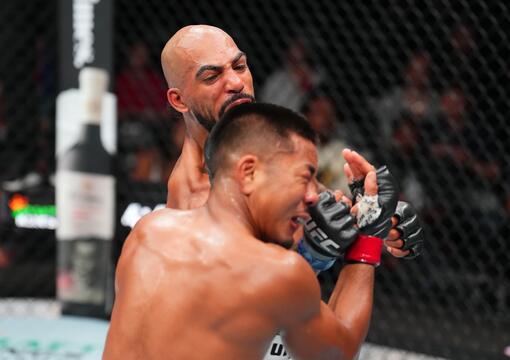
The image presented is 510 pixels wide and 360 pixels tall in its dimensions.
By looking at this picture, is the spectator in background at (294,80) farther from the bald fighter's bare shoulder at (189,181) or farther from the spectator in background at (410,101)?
the bald fighter's bare shoulder at (189,181)

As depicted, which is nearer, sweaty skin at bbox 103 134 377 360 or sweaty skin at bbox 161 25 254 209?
sweaty skin at bbox 103 134 377 360

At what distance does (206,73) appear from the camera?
224cm

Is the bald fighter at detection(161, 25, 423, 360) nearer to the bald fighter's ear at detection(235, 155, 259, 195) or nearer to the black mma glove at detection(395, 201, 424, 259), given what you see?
the black mma glove at detection(395, 201, 424, 259)

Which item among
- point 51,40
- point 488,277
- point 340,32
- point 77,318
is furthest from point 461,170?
point 51,40

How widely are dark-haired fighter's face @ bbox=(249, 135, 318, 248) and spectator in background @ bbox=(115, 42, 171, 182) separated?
312cm

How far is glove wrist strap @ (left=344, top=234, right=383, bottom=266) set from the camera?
1784 millimetres

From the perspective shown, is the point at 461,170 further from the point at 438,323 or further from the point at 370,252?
the point at 370,252

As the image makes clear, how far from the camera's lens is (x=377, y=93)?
4.49 m

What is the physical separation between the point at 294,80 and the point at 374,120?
0.46m

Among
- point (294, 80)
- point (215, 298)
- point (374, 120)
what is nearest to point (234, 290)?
point (215, 298)

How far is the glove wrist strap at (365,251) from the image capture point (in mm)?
1784

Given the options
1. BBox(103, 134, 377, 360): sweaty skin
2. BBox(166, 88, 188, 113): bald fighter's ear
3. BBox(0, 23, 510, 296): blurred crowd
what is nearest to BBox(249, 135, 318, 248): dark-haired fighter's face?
BBox(103, 134, 377, 360): sweaty skin

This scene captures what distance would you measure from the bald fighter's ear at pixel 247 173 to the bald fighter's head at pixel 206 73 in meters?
0.60

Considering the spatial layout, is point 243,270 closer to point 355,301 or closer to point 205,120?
point 355,301
